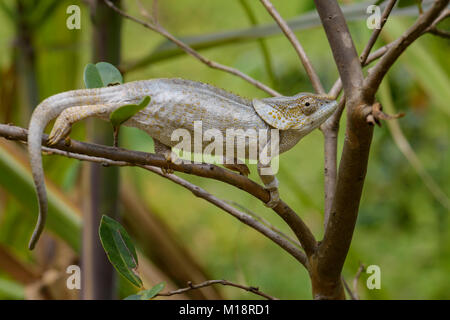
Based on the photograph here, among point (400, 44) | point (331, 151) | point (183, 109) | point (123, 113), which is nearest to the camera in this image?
point (400, 44)

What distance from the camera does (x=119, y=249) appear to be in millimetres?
628

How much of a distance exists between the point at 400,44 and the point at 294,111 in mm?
289

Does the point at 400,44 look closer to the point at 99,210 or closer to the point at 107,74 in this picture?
the point at 107,74

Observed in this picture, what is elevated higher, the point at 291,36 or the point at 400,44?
the point at 291,36

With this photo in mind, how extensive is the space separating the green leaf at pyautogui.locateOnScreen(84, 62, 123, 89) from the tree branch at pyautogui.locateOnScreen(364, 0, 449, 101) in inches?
12.5

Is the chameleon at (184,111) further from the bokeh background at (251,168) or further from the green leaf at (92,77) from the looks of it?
the bokeh background at (251,168)

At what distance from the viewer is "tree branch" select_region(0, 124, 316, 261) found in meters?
0.56

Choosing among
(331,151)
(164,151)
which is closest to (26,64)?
(164,151)

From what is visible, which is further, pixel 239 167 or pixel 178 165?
pixel 239 167

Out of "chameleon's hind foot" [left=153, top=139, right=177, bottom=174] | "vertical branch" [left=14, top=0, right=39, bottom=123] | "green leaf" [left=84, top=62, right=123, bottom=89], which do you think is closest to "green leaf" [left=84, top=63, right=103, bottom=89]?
"green leaf" [left=84, top=62, right=123, bottom=89]

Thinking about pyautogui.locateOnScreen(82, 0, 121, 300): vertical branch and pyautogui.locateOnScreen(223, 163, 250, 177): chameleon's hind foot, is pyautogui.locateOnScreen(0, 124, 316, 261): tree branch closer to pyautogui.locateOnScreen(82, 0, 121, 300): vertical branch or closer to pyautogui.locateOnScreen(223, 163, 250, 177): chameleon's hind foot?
pyautogui.locateOnScreen(223, 163, 250, 177): chameleon's hind foot

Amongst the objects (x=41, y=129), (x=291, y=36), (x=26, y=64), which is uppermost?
(x=26, y=64)

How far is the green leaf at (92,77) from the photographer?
0.64 metres

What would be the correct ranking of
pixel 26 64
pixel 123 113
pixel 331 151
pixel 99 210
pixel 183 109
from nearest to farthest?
pixel 123 113, pixel 183 109, pixel 331 151, pixel 99 210, pixel 26 64
